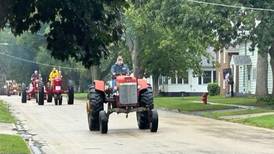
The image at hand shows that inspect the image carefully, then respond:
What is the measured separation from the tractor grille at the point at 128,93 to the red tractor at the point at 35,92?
19.7 meters

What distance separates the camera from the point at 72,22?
36.2 feet

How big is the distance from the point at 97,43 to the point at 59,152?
18.1ft

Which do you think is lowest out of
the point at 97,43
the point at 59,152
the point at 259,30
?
the point at 59,152

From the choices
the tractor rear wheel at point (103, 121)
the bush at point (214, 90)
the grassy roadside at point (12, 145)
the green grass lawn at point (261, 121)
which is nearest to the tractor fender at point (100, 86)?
the tractor rear wheel at point (103, 121)

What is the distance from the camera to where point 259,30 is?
33.8 metres

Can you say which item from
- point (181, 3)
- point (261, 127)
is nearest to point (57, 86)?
point (181, 3)

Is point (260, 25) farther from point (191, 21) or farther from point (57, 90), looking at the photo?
point (57, 90)

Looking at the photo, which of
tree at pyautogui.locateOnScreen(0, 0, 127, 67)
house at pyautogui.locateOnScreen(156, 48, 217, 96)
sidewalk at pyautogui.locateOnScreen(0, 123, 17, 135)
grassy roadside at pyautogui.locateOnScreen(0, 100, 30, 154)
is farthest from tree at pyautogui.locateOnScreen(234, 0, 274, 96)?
house at pyautogui.locateOnScreen(156, 48, 217, 96)

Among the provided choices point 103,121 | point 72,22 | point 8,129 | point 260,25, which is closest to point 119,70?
point 103,121

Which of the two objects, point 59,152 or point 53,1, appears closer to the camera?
point 53,1

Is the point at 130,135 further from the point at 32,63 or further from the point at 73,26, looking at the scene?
the point at 32,63

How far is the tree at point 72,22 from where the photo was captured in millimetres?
10609

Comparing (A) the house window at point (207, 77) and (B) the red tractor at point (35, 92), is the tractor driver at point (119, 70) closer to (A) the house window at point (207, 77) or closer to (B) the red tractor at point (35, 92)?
(B) the red tractor at point (35, 92)

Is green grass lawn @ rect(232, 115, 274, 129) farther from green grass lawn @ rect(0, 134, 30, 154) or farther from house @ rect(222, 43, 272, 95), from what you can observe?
house @ rect(222, 43, 272, 95)
